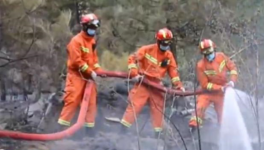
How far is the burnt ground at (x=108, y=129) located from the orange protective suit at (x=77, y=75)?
1.19 feet

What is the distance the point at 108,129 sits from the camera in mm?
9188

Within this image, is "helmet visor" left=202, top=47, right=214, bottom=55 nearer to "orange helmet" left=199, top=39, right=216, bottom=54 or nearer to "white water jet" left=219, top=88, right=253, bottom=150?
"orange helmet" left=199, top=39, right=216, bottom=54

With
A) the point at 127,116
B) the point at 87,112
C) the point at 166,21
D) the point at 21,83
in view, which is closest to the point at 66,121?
the point at 87,112

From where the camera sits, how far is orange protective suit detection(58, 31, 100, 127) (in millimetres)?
7913

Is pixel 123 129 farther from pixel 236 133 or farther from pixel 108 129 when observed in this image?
pixel 236 133

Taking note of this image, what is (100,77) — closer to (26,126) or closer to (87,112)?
(87,112)

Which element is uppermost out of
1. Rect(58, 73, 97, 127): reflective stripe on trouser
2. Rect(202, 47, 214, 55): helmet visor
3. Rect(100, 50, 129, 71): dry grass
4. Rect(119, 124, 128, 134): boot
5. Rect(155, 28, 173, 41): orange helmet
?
Rect(155, 28, 173, 41): orange helmet

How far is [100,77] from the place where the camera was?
818 centimetres

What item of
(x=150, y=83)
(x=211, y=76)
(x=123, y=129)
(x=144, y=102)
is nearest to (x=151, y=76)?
(x=150, y=83)

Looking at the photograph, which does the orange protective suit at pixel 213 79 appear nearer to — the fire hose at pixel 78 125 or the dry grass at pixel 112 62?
the fire hose at pixel 78 125

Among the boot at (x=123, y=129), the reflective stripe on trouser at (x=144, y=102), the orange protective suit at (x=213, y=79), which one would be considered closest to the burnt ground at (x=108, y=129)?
the boot at (x=123, y=129)

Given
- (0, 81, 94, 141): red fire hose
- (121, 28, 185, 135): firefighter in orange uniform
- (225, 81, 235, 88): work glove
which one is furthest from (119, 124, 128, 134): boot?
(225, 81, 235, 88): work glove

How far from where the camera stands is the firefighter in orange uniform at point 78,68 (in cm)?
790

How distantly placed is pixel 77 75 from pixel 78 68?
0.61 feet
